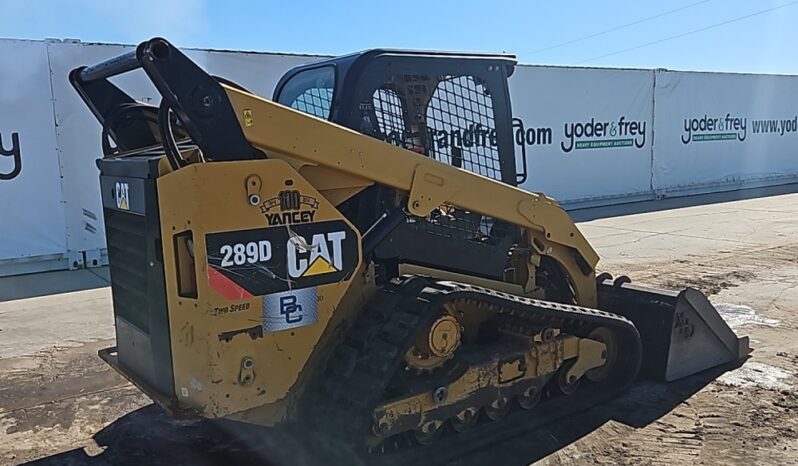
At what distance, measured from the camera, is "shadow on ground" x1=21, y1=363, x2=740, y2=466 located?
4.05m

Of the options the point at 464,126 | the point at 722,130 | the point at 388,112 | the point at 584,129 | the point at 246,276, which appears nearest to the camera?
the point at 246,276

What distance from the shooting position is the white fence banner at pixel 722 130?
668 inches

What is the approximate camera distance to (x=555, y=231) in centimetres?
456

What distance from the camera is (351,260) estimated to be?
147 inches

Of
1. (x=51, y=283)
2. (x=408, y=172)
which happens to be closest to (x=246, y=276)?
(x=408, y=172)

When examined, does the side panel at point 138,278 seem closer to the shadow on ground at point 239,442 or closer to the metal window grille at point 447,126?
the shadow on ground at point 239,442

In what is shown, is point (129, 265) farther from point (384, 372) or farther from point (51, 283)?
point (51, 283)

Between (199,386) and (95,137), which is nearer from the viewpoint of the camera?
(199,386)

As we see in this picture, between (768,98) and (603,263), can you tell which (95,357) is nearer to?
(603,263)

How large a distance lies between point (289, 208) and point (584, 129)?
42.1 ft

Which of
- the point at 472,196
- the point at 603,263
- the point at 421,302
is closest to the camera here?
the point at 421,302

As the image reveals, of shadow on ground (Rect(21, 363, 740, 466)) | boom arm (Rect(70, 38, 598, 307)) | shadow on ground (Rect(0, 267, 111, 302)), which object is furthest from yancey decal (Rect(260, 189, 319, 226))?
shadow on ground (Rect(0, 267, 111, 302))

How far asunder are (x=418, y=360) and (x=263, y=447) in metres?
1.08

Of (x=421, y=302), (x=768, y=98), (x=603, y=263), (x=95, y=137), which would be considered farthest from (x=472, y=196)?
(x=768, y=98)
